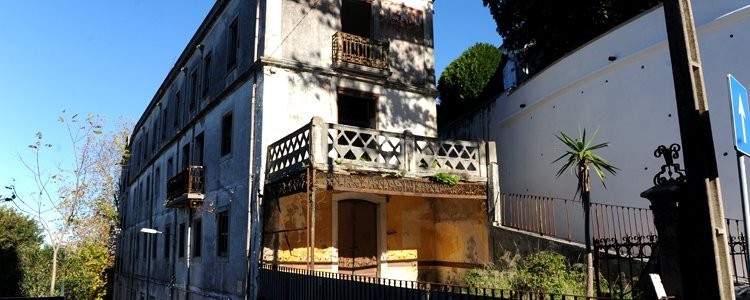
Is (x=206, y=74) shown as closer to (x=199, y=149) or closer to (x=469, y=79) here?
(x=199, y=149)

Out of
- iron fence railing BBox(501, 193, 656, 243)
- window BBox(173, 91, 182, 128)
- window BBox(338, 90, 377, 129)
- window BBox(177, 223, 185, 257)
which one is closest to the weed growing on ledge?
iron fence railing BBox(501, 193, 656, 243)

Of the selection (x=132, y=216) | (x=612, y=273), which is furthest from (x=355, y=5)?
(x=132, y=216)

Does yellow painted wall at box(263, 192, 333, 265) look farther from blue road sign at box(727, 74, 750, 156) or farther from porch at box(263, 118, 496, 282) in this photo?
blue road sign at box(727, 74, 750, 156)

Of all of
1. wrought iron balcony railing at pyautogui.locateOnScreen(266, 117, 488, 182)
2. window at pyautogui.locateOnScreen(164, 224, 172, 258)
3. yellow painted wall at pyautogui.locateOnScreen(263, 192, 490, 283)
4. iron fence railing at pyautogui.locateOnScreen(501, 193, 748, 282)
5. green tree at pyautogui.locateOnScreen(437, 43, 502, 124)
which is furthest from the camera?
green tree at pyautogui.locateOnScreen(437, 43, 502, 124)

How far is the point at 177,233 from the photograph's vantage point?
1972 centimetres

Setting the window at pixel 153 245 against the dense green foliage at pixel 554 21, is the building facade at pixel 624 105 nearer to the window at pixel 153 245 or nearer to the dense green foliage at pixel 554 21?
the dense green foliage at pixel 554 21

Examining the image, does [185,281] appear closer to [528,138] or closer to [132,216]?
[528,138]

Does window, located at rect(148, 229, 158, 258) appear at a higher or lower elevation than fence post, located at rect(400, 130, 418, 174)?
lower

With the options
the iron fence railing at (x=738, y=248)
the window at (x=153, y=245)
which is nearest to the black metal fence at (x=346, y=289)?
the iron fence railing at (x=738, y=248)

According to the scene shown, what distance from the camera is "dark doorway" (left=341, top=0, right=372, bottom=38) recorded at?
15742 millimetres

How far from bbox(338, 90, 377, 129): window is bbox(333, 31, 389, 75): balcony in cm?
81

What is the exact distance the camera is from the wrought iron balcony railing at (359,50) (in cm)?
1463

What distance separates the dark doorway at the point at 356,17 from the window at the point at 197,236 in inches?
319

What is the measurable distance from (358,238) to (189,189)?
608 centimetres
